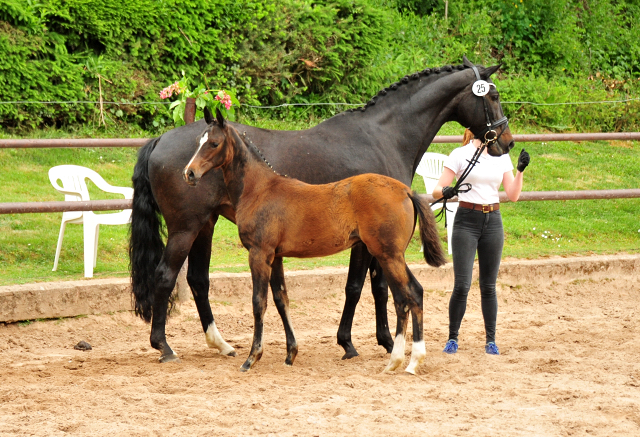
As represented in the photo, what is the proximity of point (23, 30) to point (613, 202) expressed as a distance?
8.23m

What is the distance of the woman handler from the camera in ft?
17.3

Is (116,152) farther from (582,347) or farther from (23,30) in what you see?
(582,347)

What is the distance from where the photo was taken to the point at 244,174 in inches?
194

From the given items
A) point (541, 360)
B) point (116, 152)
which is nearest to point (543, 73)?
point (116, 152)

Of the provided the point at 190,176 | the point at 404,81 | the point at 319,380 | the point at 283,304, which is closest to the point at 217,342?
the point at 283,304

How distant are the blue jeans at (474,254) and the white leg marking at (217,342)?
1655mm

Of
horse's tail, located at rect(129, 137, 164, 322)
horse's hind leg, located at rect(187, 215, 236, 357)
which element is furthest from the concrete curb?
horse's hind leg, located at rect(187, 215, 236, 357)

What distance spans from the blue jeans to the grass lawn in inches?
88.8

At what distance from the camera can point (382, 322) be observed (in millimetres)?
5461

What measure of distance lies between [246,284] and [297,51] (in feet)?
17.9

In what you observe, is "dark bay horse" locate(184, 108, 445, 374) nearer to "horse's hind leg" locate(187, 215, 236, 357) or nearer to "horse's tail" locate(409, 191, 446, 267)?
"horse's tail" locate(409, 191, 446, 267)

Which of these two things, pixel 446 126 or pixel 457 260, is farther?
pixel 446 126

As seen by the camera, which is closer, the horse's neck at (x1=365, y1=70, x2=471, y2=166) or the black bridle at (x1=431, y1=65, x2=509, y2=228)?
the black bridle at (x1=431, y1=65, x2=509, y2=228)

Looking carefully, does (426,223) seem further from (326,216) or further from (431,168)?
(431,168)
